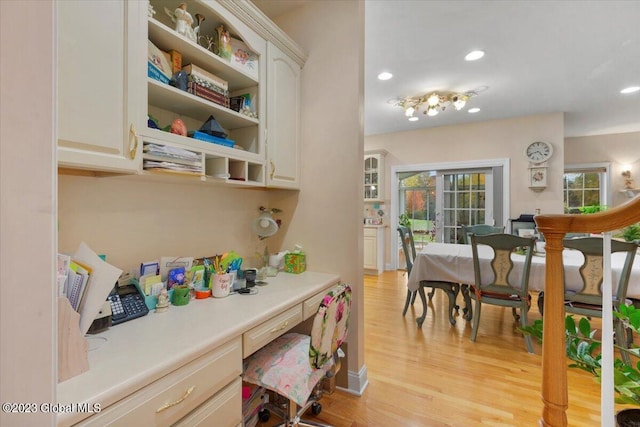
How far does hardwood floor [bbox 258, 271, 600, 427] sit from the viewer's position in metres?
1.64

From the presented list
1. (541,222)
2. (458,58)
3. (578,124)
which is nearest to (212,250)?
(541,222)

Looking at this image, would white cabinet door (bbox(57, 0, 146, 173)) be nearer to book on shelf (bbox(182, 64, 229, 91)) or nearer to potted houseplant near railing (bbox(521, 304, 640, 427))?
book on shelf (bbox(182, 64, 229, 91))

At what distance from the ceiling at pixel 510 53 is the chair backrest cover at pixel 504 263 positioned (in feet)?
5.66

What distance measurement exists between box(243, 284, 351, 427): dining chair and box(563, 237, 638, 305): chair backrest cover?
1743 mm

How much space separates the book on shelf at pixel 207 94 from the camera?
141cm

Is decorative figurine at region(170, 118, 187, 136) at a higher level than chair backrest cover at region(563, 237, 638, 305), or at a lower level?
higher

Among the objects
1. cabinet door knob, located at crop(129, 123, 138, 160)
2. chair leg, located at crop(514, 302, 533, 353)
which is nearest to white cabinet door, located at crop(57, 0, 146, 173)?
cabinet door knob, located at crop(129, 123, 138, 160)

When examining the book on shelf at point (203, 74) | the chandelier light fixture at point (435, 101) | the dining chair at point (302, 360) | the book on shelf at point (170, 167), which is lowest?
the dining chair at point (302, 360)

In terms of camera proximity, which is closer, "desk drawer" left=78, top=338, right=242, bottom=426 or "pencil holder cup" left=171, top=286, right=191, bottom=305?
"desk drawer" left=78, top=338, right=242, bottom=426

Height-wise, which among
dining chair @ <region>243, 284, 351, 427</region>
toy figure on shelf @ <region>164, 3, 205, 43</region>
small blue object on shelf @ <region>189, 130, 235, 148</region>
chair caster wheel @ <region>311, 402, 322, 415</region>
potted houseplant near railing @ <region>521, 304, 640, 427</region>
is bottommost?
chair caster wheel @ <region>311, 402, 322, 415</region>

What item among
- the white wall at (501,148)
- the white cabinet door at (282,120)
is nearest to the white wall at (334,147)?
the white cabinet door at (282,120)

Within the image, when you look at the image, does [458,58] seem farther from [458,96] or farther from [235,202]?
[235,202]

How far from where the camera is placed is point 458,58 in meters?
2.82

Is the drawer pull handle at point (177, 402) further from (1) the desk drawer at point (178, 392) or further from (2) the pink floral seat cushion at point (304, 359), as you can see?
(2) the pink floral seat cushion at point (304, 359)
